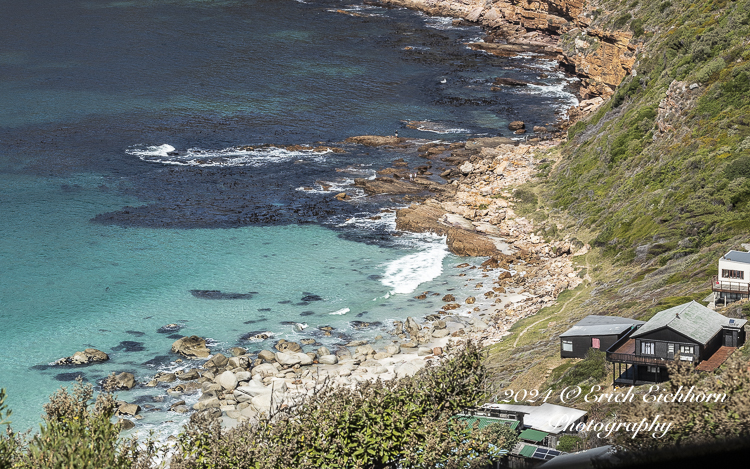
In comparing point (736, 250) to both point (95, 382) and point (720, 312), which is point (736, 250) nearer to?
point (720, 312)

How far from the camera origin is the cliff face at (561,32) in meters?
98.0

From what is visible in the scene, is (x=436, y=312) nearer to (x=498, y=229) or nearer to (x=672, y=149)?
(x=498, y=229)

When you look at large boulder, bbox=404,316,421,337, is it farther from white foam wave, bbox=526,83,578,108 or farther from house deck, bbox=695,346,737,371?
white foam wave, bbox=526,83,578,108

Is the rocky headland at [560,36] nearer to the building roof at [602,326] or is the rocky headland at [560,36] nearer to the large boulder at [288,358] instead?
the building roof at [602,326]

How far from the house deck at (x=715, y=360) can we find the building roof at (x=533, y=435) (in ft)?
24.7

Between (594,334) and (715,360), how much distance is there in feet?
22.5

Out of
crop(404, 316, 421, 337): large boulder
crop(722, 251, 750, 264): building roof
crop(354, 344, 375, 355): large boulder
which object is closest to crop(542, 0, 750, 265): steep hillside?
crop(722, 251, 750, 264): building roof

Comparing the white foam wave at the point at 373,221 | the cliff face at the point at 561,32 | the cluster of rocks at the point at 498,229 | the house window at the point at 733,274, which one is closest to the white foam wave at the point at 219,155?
the white foam wave at the point at 373,221

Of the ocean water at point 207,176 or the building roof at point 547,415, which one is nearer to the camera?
the building roof at point 547,415

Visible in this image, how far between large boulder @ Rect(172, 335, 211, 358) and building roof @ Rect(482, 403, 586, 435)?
2341 cm

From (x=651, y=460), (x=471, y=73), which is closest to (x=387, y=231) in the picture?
(x=651, y=460)

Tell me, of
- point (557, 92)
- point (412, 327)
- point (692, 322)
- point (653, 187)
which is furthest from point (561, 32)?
point (692, 322)

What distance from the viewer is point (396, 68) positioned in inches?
5330

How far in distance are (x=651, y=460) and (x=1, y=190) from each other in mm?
83892
